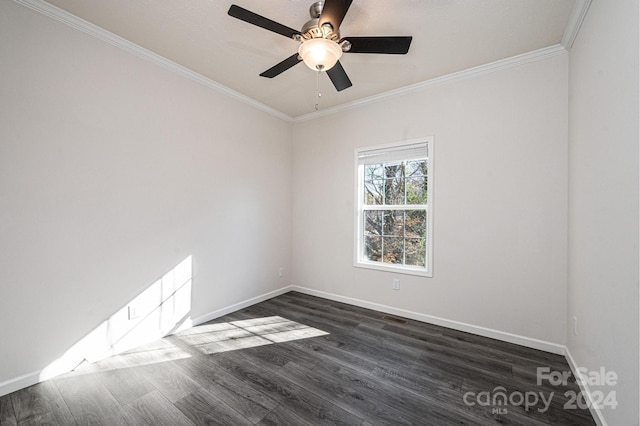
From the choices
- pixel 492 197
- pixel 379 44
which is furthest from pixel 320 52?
pixel 492 197

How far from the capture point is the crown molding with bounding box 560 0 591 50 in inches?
71.5

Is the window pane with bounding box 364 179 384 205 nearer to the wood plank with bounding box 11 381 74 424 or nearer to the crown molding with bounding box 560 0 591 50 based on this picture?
the crown molding with bounding box 560 0 591 50

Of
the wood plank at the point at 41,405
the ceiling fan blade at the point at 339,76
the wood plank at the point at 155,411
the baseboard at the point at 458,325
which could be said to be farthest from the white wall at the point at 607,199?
the wood plank at the point at 41,405

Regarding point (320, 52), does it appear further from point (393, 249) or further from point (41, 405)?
point (41, 405)

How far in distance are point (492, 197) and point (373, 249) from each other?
58.5 inches

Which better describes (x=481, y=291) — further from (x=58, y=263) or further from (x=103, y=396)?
(x=58, y=263)

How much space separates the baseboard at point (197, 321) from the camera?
1.79 meters

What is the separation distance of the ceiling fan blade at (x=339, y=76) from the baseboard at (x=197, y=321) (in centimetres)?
280

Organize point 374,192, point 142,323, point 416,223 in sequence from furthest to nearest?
point 374,192
point 416,223
point 142,323

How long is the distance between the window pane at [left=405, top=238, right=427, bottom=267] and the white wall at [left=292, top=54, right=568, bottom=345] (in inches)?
7.5

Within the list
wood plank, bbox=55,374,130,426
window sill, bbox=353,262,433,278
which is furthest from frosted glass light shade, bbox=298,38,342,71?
wood plank, bbox=55,374,130,426

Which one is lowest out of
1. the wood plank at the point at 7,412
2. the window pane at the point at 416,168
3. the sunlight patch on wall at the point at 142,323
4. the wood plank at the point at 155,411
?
the wood plank at the point at 155,411

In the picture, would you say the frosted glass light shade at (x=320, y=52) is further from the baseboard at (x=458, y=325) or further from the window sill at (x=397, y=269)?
the baseboard at (x=458, y=325)

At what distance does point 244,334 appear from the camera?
2703 mm
